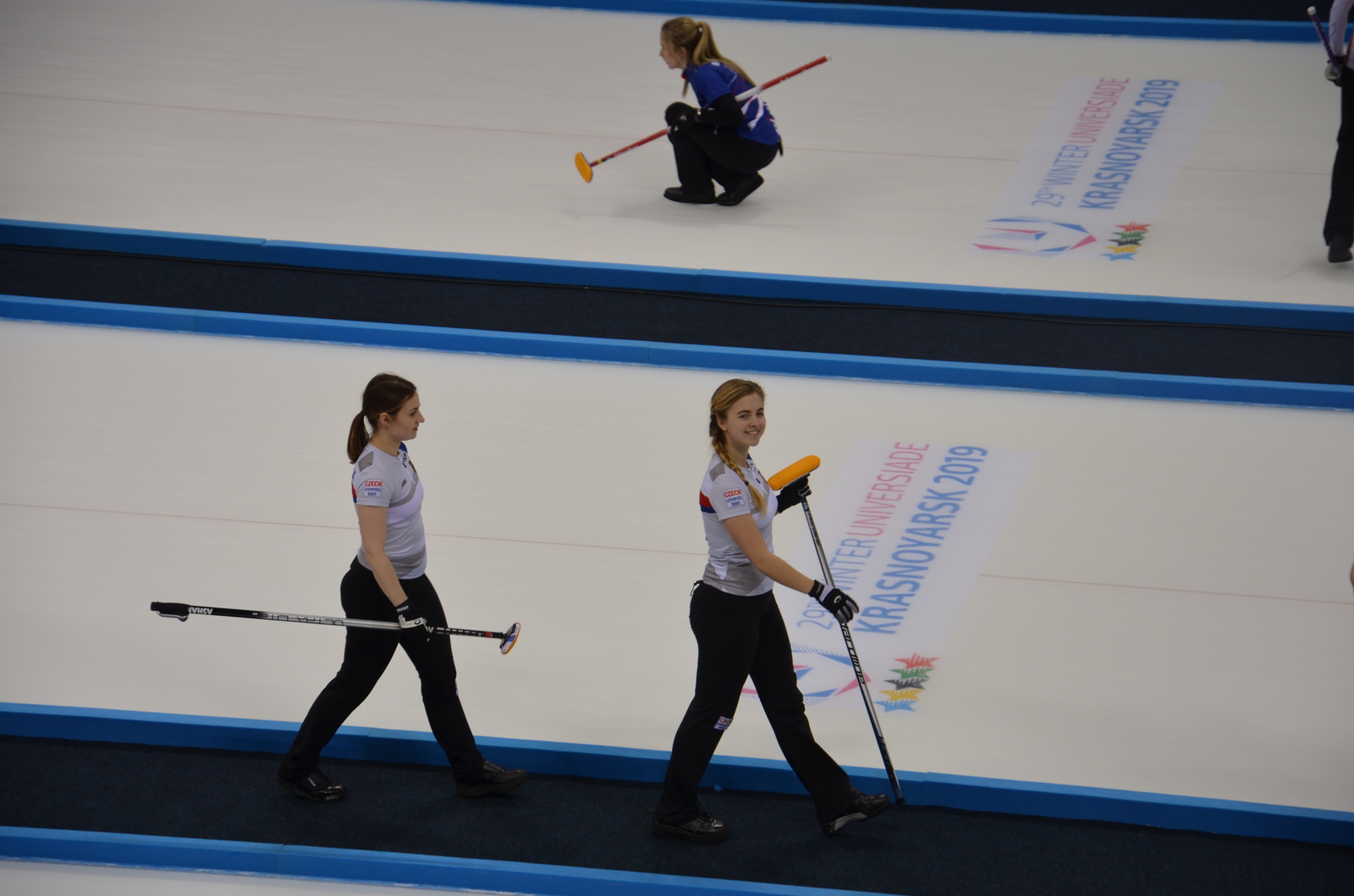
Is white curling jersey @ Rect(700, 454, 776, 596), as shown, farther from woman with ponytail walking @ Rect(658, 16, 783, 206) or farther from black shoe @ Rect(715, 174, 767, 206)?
black shoe @ Rect(715, 174, 767, 206)

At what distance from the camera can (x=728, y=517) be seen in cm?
286

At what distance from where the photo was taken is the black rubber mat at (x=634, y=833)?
300cm

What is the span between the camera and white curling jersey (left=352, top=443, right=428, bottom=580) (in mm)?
2924

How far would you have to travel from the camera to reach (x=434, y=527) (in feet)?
14.2

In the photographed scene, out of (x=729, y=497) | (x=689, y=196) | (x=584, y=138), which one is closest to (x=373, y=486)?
(x=729, y=497)

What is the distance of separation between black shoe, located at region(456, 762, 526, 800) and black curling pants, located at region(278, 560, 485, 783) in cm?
3

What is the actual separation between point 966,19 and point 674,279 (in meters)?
3.65

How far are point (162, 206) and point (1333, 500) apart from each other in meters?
4.84

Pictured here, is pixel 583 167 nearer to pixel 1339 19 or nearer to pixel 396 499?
pixel 1339 19

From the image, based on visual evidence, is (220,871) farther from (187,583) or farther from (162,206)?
(162,206)

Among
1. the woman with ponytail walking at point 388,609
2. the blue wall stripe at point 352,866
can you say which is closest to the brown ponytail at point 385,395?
the woman with ponytail walking at point 388,609

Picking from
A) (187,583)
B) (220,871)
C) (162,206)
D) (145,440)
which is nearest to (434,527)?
(187,583)

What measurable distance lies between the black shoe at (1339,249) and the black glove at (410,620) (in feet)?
13.8

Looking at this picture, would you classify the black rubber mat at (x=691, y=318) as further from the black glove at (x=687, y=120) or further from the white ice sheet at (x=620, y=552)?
the black glove at (x=687, y=120)
